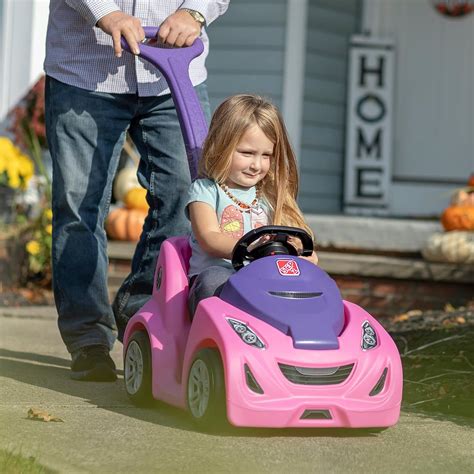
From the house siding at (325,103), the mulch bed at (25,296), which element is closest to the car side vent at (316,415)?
the mulch bed at (25,296)

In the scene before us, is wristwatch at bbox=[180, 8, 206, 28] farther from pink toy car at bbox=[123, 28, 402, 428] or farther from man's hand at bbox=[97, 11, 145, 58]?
pink toy car at bbox=[123, 28, 402, 428]

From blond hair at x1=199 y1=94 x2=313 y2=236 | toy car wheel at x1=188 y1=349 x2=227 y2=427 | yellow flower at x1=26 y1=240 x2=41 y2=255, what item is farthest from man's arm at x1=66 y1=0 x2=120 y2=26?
yellow flower at x1=26 y1=240 x2=41 y2=255

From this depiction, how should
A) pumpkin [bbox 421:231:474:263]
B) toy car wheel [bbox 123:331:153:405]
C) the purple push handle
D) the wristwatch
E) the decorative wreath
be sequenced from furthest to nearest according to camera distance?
the decorative wreath
pumpkin [bbox 421:231:474:263]
the wristwatch
the purple push handle
toy car wheel [bbox 123:331:153:405]

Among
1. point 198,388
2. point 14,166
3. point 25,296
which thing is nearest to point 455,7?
point 14,166

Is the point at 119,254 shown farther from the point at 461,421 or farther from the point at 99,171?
the point at 461,421

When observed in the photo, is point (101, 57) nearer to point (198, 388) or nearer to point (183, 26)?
point (183, 26)

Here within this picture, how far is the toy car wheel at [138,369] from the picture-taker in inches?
145

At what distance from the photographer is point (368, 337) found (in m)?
3.39

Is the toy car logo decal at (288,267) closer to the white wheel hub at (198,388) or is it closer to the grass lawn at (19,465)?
the white wheel hub at (198,388)

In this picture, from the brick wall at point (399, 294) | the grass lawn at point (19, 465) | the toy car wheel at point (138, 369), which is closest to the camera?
the grass lawn at point (19, 465)

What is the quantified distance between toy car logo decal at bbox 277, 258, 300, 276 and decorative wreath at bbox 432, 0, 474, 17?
6605 millimetres

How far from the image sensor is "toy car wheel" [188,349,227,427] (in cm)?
324

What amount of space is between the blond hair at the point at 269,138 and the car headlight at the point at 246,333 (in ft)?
1.86

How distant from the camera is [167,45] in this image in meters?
4.21
